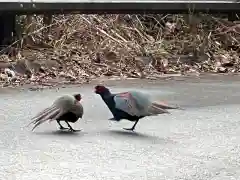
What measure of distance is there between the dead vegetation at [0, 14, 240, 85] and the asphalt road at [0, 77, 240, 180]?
107 cm

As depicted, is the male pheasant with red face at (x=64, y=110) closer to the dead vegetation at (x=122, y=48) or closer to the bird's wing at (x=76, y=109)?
the bird's wing at (x=76, y=109)

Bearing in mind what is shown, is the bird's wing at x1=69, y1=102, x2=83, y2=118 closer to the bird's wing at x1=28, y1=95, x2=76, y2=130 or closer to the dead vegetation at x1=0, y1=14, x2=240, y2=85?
the bird's wing at x1=28, y1=95, x2=76, y2=130

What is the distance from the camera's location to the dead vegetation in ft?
22.0

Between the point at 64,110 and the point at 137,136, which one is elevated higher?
the point at 64,110

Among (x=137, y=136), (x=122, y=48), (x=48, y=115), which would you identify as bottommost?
(x=122, y=48)

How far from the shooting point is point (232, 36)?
851 cm

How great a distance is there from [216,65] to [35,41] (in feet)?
6.08

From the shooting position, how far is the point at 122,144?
402 centimetres

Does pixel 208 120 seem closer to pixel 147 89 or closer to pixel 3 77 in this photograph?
pixel 147 89

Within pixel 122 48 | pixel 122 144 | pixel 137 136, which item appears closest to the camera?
pixel 122 144

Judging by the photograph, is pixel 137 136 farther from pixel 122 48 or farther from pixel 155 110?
pixel 122 48

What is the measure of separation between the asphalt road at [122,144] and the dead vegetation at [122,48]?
1069mm

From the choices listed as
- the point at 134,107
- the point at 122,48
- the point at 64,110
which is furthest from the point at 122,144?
the point at 122,48

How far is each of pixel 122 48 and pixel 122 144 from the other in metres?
3.56
